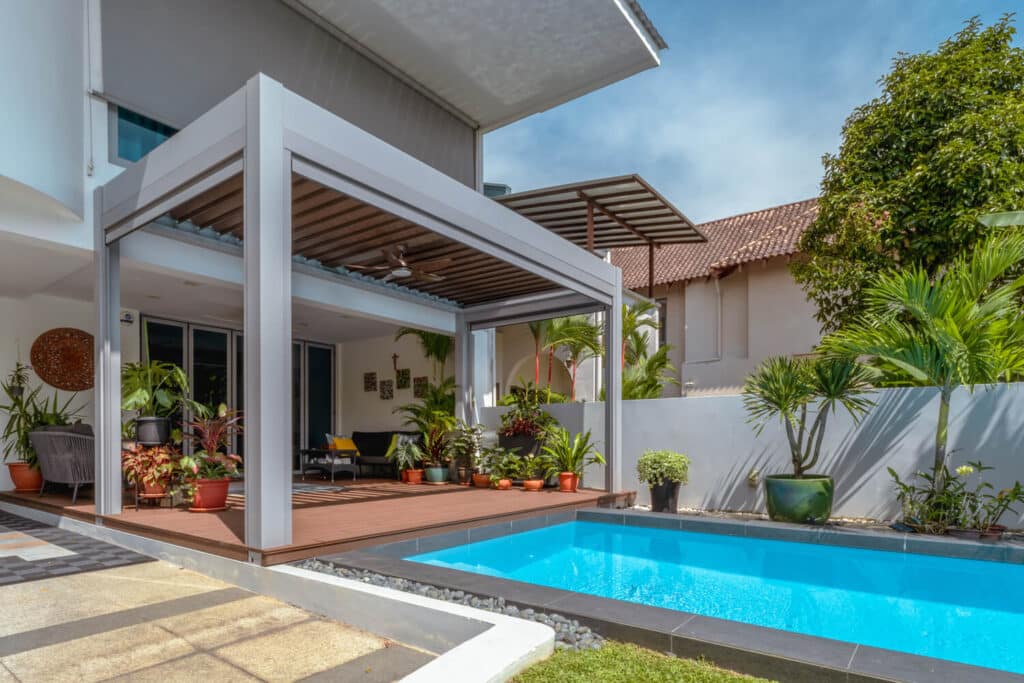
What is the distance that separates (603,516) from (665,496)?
1.08 m

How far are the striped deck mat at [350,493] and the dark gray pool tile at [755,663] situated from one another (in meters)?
4.82

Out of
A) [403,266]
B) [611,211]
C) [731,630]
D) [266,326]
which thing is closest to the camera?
[731,630]

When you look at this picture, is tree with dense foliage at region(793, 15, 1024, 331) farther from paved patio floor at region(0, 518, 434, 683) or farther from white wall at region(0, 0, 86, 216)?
white wall at region(0, 0, 86, 216)

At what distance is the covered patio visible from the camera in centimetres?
423

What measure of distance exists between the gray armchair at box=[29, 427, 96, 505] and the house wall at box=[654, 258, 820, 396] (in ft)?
44.9

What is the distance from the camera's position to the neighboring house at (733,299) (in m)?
15.8

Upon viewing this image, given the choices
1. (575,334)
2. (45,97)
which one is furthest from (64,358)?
(575,334)

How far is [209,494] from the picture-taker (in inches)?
236

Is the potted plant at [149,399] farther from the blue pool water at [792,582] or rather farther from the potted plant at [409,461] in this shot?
the potted plant at [409,461]

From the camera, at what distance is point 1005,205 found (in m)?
8.48

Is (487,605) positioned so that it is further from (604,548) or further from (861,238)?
(861,238)

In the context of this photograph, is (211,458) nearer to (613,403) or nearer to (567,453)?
(567,453)

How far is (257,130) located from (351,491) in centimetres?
555

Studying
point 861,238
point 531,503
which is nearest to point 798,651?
point 531,503
